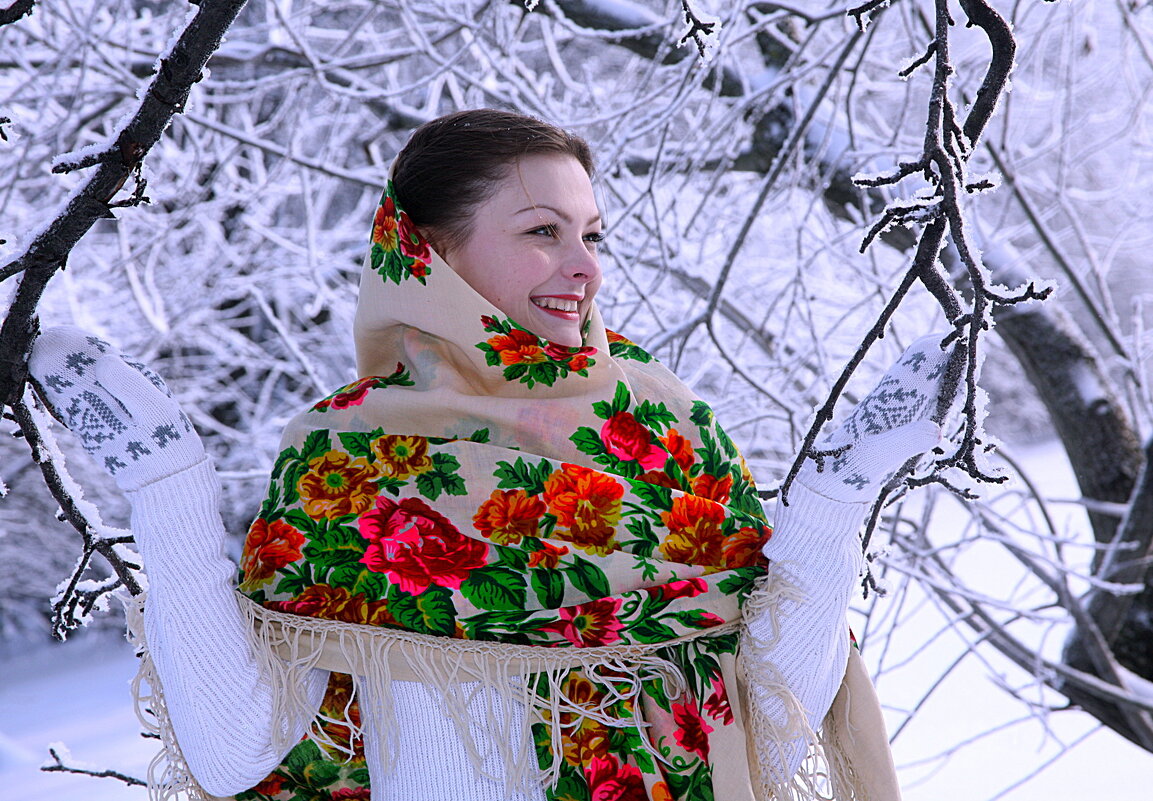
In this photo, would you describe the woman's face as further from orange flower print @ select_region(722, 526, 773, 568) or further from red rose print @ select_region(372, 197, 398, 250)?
orange flower print @ select_region(722, 526, 773, 568)

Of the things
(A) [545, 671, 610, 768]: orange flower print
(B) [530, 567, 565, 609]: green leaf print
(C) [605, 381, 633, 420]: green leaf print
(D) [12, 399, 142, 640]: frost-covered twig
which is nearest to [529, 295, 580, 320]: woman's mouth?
(C) [605, 381, 633, 420]: green leaf print

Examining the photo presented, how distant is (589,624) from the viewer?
1.13 meters

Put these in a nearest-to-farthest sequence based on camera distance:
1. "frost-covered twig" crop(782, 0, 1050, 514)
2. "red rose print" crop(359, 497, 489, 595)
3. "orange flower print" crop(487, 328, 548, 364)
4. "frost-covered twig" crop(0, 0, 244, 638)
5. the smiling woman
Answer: "frost-covered twig" crop(782, 0, 1050, 514) < "frost-covered twig" crop(0, 0, 244, 638) < the smiling woman < "red rose print" crop(359, 497, 489, 595) < "orange flower print" crop(487, 328, 548, 364)

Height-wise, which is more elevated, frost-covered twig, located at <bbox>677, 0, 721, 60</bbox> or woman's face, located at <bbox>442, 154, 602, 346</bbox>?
frost-covered twig, located at <bbox>677, 0, 721, 60</bbox>

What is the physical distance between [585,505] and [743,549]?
190mm

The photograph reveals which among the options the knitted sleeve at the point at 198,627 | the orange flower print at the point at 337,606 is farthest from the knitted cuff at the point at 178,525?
the orange flower print at the point at 337,606

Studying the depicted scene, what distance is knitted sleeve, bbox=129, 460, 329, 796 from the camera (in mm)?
1027

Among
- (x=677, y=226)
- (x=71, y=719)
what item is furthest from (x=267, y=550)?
(x=71, y=719)

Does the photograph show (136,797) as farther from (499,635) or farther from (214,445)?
(499,635)

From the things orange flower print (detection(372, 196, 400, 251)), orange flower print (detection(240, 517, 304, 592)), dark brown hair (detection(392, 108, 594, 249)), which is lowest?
Result: orange flower print (detection(240, 517, 304, 592))

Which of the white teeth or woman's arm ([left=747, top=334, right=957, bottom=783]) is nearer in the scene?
woman's arm ([left=747, top=334, right=957, bottom=783])

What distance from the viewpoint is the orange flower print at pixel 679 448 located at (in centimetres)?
126

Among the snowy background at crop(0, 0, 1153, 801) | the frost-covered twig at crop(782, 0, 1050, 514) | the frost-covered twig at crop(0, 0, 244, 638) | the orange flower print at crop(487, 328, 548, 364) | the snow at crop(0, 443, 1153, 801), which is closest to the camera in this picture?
the frost-covered twig at crop(782, 0, 1050, 514)

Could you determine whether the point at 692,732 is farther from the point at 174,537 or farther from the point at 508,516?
the point at 174,537
